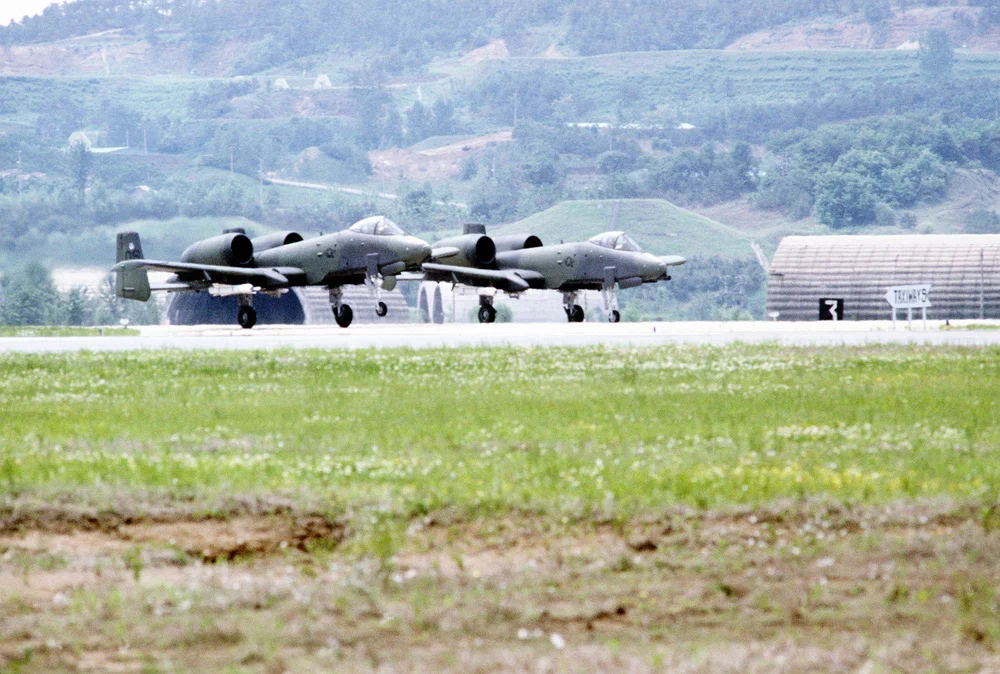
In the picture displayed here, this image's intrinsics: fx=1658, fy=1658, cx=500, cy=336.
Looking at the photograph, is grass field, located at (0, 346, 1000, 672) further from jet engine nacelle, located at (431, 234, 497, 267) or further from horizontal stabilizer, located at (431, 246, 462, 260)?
jet engine nacelle, located at (431, 234, 497, 267)

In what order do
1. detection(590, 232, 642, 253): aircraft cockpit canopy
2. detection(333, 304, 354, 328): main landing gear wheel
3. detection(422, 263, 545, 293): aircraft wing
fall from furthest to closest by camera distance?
detection(590, 232, 642, 253): aircraft cockpit canopy → detection(422, 263, 545, 293): aircraft wing → detection(333, 304, 354, 328): main landing gear wheel

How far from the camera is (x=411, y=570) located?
10.2 meters

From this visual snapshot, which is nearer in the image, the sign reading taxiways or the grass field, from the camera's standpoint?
the grass field

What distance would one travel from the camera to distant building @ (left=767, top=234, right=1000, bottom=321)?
71.2m

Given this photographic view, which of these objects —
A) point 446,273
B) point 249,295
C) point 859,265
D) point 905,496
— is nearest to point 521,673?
point 905,496

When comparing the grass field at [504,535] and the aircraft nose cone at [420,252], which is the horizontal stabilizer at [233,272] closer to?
the aircraft nose cone at [420,252]

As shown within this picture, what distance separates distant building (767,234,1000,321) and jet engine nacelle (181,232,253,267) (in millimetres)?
25928

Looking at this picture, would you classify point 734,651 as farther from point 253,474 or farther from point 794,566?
point 253,474

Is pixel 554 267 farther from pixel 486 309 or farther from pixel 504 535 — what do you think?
pixel 504 535

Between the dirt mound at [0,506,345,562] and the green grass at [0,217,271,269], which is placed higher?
the green grass at [0,217,271,269]

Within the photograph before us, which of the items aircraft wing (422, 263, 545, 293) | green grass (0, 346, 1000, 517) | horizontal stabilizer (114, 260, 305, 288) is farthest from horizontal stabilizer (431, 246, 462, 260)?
green grass (0, 346, 1000, 517)

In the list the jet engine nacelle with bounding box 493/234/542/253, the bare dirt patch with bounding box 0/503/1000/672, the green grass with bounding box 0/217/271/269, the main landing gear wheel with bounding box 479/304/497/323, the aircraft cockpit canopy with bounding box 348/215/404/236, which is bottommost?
the bare dirt patch with bounding box 0/503/1000/672

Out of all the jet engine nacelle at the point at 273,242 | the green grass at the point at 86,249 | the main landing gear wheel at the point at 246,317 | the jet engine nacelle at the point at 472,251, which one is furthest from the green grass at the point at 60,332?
the green grass at the point at 86,249

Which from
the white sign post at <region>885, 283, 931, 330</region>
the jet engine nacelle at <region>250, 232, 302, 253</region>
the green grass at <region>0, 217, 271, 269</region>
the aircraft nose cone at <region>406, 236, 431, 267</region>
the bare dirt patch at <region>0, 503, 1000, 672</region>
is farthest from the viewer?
the green grass at <region>0, 217, 271, 269</region>
